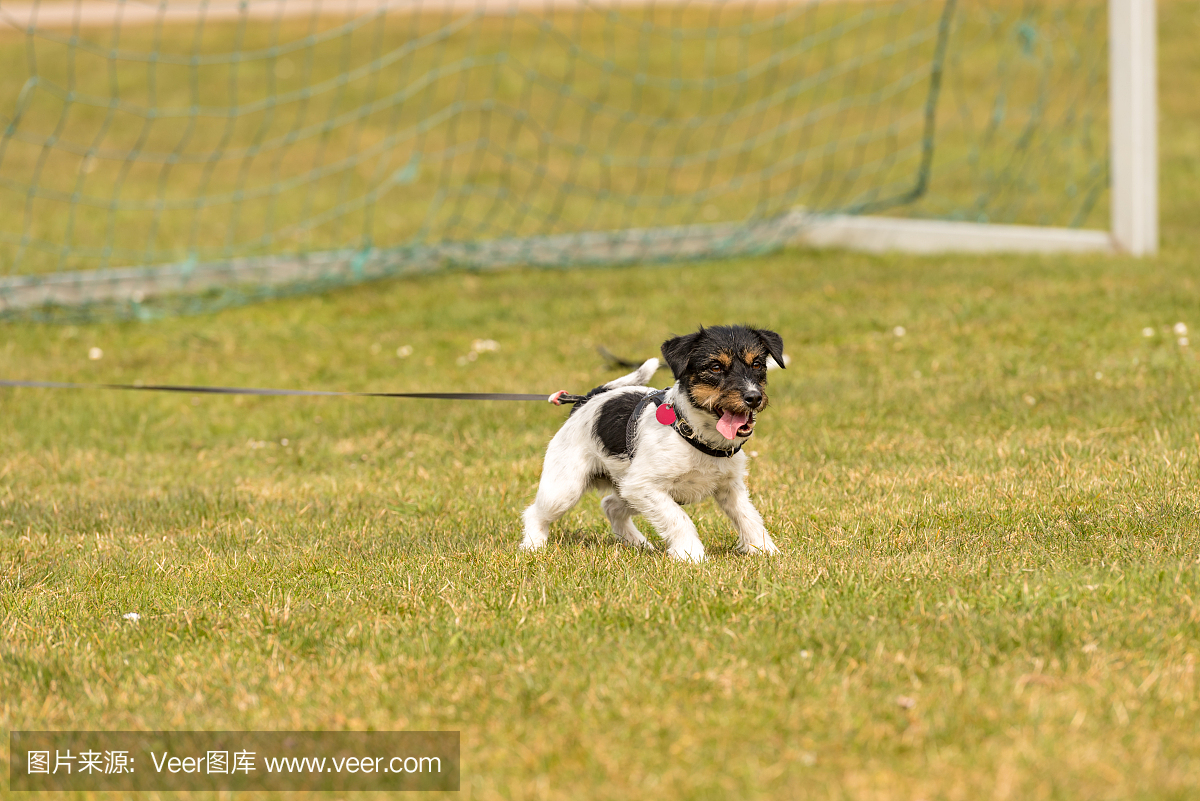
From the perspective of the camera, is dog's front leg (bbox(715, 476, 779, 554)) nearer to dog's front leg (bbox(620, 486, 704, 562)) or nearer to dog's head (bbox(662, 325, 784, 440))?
dog's front leg (bbox(620, 486, 704, 562))

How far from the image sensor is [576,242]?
1288 centimetres

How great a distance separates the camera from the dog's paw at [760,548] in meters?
5.01

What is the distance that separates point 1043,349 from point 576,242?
212 inches

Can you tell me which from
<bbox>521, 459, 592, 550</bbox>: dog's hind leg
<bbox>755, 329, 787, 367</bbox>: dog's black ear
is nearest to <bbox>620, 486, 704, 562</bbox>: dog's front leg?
<bbox>521, 459, 592, 550</bbox>: dog's hind leg

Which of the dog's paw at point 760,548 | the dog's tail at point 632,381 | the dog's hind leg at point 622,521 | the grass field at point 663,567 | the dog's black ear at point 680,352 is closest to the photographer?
the grass field at point 663,567

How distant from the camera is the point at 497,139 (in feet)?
74.0

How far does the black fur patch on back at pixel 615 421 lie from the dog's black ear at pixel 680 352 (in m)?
0.37

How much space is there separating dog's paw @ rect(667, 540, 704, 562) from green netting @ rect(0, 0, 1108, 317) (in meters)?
7.06

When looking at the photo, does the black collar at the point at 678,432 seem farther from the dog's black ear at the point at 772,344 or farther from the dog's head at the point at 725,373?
the dog's black ear at the point at 772,344

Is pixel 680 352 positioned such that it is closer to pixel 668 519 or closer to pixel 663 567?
pixel 668 519

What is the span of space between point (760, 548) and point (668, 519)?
393 millimetres

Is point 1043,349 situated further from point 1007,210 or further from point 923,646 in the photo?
point 1007,210

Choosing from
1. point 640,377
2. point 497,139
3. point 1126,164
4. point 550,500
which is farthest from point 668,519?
point 497,139

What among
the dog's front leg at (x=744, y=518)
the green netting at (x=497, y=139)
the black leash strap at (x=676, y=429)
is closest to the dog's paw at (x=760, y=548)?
the dog's front leg at (x=744, y=518)
